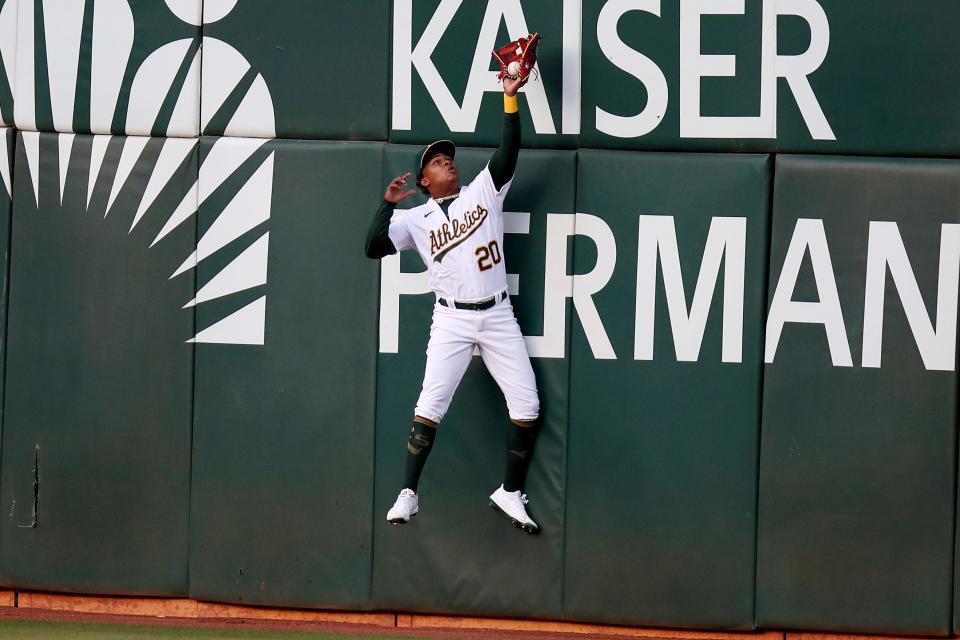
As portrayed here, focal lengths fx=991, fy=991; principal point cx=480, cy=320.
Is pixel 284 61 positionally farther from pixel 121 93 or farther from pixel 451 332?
pixel 451 332

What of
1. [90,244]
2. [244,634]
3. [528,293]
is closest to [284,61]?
[90,244]

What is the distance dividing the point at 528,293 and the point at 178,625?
2444 mm

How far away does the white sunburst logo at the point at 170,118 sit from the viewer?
16.5 feet

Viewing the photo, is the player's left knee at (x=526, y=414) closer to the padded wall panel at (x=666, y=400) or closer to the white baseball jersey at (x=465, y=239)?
the padded wall panel at (x=666, y=400)

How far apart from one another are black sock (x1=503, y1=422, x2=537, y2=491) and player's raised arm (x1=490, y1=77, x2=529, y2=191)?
3.85 feet

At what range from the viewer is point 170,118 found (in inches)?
199

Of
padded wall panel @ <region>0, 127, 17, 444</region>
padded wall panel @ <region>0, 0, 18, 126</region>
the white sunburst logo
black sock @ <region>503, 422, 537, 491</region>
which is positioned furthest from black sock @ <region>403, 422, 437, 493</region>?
padded wall panel @ <region>0, 0, 18, 126</region>

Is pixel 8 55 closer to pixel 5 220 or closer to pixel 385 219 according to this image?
pixel 5 220

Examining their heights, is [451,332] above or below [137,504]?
above

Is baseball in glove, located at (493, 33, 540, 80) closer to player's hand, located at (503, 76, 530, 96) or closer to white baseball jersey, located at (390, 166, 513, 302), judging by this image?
player's hand, located at (503, 76, 530, 96)

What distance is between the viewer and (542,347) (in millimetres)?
4895

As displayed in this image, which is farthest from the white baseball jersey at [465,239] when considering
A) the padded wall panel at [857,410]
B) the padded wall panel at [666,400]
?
the padded wall panel at [857,410]

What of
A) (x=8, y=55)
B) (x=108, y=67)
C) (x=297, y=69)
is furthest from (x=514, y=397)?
(x=8, y=55)

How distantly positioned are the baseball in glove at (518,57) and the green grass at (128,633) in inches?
109
